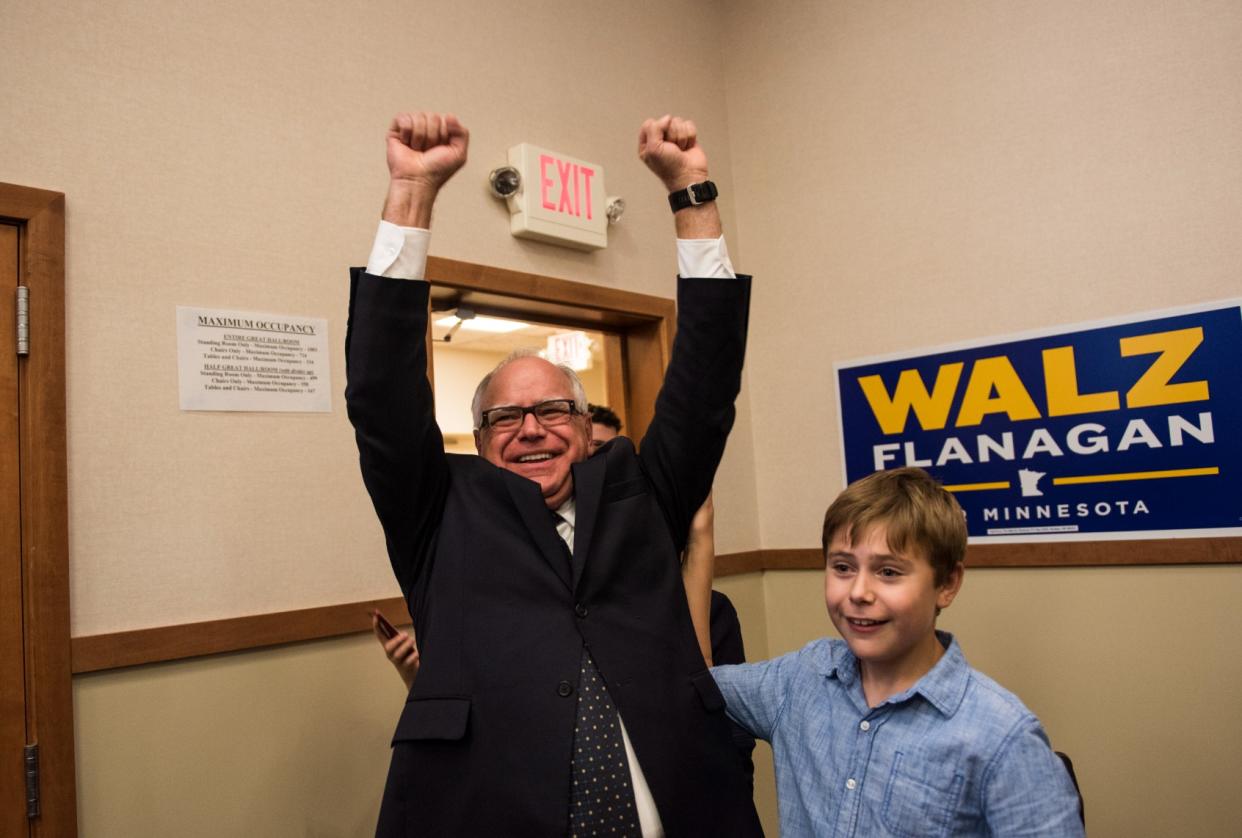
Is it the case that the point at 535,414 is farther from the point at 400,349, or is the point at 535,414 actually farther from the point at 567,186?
the point at 567,186

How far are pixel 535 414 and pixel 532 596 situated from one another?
36 cm

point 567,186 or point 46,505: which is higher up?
point 567,186

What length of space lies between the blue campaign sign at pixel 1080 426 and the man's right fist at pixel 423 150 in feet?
6.71

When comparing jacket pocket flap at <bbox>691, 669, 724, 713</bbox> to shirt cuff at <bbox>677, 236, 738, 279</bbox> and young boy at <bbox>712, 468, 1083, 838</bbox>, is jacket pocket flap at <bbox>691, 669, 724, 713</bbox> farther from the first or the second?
shirt cuff at <bbox>677, 236, 738, 279</bbox>

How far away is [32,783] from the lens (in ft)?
5.90

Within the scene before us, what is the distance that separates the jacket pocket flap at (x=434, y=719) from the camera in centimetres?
131

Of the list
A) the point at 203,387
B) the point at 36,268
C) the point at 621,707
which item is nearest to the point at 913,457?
the point at 621,707

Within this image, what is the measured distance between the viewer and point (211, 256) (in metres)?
2.16

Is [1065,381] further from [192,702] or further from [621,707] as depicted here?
[192,702]

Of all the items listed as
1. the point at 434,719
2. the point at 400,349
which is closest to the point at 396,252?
the point at 400,349

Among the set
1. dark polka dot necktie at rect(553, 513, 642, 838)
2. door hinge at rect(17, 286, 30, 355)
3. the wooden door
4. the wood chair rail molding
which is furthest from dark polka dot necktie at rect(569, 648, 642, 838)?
door hinge at rect(17, 286, 30, 355)

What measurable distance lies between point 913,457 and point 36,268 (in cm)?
249

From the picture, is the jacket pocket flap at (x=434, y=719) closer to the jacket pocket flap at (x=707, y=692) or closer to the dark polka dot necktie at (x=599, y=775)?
the dark polka dot necktie at (x=599, y=775)

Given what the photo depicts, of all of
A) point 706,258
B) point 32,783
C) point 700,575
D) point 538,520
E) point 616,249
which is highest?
point 616,249
